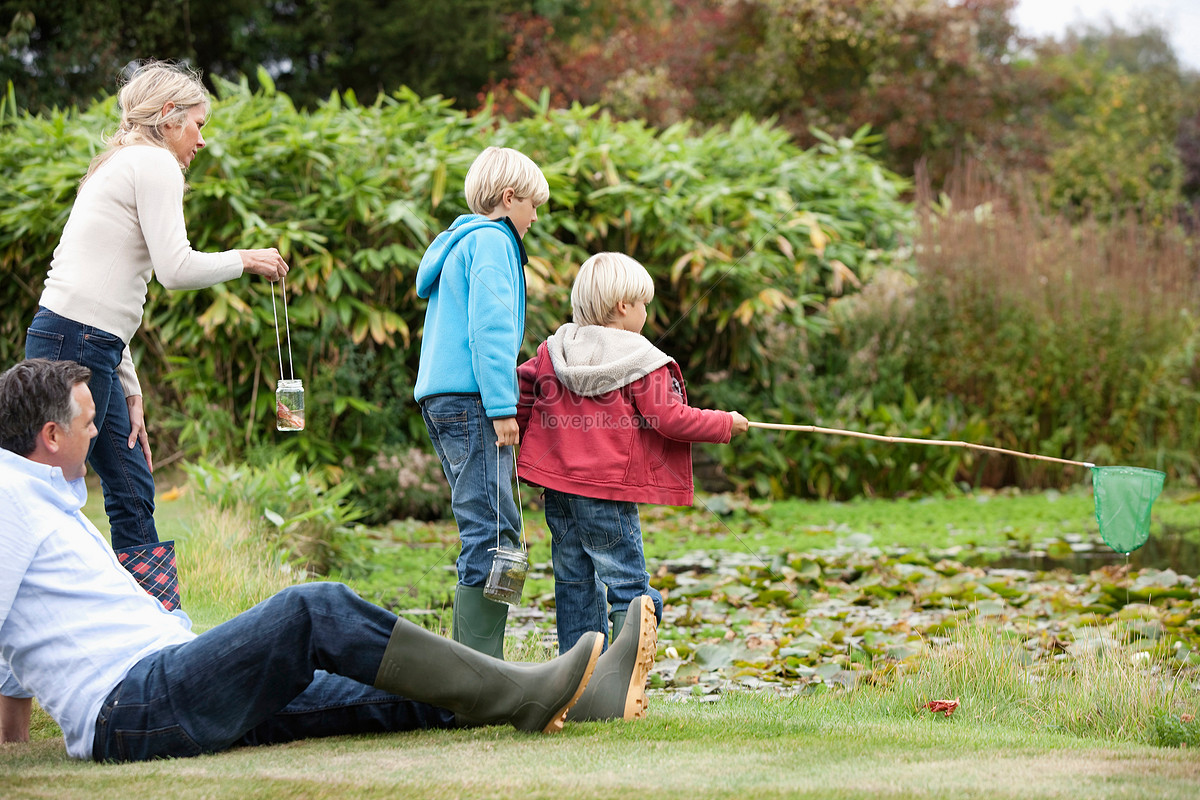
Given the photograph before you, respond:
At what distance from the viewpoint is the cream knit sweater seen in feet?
9.51

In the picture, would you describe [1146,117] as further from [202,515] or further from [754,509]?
[202,515]

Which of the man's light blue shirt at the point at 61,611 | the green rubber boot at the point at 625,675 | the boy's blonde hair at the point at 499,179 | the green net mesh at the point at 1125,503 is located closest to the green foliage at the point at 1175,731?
the green net mesh at the point at 1125,503

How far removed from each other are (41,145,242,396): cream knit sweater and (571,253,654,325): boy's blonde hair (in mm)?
964

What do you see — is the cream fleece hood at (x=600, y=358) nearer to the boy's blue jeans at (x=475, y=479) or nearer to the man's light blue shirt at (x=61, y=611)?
the boy's blue jeans at (x=475, y=479)

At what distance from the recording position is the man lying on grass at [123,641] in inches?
84.6

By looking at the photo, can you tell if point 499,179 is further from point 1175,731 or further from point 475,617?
point 1175,731

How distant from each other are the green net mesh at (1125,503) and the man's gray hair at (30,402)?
2.87m

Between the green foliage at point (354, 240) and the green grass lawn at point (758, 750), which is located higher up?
the green foliage at point (354, 240)

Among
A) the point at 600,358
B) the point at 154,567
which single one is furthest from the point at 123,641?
the point at 600,358

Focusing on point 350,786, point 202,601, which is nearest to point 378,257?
point 202,601

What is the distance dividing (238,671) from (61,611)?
372 millimetres

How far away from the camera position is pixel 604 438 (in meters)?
3.00

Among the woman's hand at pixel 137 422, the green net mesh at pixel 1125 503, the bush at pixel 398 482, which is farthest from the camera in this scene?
the bush at pixel 398 482

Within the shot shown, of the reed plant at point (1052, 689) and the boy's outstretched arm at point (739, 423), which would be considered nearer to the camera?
the reed plant at point (1052, 689)
